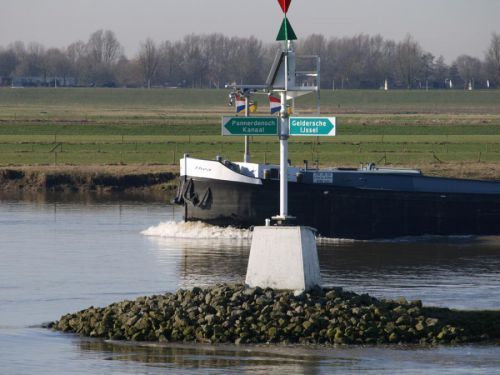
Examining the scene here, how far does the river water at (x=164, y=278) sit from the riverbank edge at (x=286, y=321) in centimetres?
43

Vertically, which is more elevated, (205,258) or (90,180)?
(90,180)

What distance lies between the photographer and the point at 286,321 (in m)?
24.5

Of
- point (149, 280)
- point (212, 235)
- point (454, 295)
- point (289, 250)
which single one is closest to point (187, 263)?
point (149, 280)

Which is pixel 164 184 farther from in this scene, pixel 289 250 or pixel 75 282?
pixel 289 250

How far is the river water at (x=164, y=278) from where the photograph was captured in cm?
2295

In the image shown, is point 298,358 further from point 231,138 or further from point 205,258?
point 231,138

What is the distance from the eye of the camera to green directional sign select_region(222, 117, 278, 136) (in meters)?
26.4

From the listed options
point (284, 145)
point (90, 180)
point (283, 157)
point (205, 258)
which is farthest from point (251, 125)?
point (90, 180)

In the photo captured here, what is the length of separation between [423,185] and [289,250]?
19828 millimetres

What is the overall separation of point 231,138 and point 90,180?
82.9 ft

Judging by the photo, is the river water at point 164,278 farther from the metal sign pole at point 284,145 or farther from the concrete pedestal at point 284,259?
the metal sign pole at point 284,145

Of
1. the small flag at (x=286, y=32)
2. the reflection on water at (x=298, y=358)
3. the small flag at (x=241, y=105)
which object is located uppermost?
the small flag at (x=286, y=32)

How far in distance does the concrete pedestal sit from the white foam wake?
1643cm

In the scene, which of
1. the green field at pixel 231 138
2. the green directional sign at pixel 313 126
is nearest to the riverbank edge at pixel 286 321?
the green directional sign at pixel 313 126
